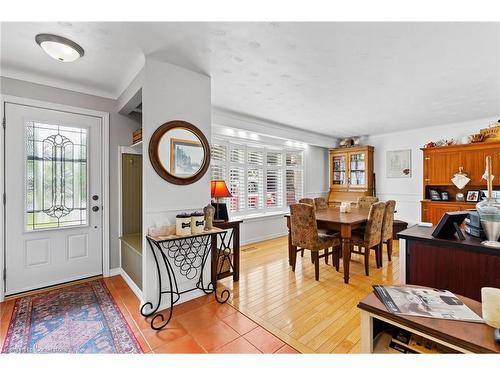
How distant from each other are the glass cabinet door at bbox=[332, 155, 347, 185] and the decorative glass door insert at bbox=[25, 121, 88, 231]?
5183 millimetres

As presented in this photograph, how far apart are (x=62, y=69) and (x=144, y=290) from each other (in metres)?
2.33

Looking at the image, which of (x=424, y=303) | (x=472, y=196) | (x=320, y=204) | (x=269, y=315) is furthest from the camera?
(x=320, y=204)

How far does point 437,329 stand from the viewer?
0.85m

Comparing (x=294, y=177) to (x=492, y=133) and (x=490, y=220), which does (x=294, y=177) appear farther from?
(x=490, y=220)

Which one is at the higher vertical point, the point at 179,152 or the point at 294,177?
the point at 179,152

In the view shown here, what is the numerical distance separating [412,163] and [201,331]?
5292 millimetres

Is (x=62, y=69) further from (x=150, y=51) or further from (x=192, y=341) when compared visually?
(x=192, y=341)

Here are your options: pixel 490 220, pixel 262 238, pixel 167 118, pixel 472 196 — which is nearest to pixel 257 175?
pixel 262 238

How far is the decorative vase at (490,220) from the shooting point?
1.40 meters

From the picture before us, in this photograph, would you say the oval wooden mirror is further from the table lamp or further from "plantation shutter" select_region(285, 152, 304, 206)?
"plantation shutter" select_region(285, 152, 304, 206)

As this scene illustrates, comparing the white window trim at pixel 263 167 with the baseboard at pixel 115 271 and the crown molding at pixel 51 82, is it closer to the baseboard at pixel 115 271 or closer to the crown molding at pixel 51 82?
the crown molding at pixel 51 82

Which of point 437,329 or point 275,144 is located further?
point 275,144
